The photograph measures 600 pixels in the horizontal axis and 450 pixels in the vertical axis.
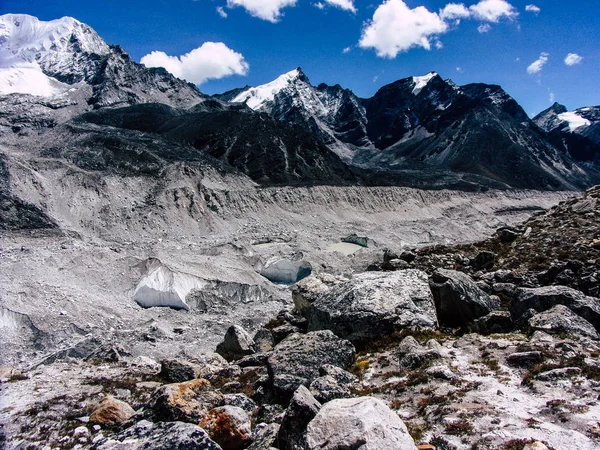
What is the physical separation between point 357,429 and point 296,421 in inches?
52.7

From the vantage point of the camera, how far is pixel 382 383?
9.34 metres

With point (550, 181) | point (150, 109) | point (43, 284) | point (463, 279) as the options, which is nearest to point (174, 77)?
point (150, 109)

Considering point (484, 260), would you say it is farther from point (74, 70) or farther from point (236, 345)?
point (74, 70)

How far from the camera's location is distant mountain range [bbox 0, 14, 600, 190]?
82.3m

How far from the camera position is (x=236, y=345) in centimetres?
1501

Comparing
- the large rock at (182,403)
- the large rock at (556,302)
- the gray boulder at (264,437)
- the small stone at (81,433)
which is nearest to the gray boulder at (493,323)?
the large rock at (556,302)

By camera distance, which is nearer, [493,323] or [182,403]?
[182,403]

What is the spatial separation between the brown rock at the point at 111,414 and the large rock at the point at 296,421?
3.73 metres

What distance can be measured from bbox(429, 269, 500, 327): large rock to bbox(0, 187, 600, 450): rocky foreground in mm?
39

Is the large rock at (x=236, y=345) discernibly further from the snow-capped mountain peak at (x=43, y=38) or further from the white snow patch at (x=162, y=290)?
the snow-capped mountain peak at (x=43, y=38)

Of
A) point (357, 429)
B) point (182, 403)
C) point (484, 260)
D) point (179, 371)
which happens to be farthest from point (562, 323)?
point (179, 371)

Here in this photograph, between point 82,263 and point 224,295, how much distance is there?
982 centimetres

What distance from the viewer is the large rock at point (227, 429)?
7.02 m

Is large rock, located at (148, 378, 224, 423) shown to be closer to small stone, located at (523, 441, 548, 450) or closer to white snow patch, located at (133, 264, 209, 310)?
small stone, located at (523, 441, 548, 450)
